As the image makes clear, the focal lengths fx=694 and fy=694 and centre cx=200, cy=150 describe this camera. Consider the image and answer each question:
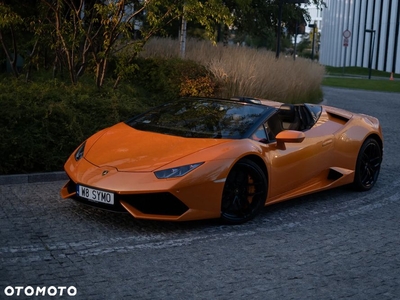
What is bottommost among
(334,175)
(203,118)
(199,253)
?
(199,253)

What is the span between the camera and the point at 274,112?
7.63 meters

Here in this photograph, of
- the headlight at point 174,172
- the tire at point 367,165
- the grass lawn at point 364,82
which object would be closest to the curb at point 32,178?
the headlight at point 174,172

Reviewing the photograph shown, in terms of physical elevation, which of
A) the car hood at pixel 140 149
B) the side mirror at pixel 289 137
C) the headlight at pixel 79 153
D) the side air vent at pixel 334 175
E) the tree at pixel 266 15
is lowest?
the side air vent at pixel 334 175

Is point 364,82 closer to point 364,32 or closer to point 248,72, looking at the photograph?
point 248,72

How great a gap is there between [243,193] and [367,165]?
8.83 ft

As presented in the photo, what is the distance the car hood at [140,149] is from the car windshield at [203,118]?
0.20 metres

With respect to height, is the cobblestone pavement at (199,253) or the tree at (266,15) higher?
the tree at (266,15)

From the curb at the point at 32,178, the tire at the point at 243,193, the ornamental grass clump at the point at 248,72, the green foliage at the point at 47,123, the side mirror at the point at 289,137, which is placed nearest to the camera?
the tire at the point at 243,193

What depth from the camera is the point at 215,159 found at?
21.4 feet

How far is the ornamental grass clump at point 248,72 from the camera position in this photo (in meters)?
14.7

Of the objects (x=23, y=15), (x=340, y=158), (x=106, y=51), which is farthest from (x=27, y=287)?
(x=23, y=15)

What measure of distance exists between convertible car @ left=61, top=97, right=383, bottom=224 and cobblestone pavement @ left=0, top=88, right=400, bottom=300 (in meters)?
0.26

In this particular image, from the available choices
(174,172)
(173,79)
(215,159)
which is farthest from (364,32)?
(174,172)

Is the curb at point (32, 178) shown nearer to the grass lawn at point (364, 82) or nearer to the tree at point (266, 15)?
the grass lawn at point (364, 82)
